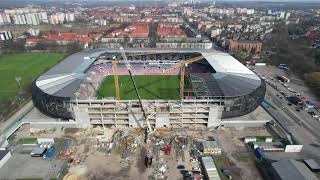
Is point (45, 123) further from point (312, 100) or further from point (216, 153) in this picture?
point (312, 100)

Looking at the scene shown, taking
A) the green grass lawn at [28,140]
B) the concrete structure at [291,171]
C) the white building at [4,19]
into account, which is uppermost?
the white building at [4,19]

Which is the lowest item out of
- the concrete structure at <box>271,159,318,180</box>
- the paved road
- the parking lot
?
the parking lot

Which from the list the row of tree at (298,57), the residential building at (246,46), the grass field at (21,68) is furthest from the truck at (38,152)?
the residential building at (246,46)

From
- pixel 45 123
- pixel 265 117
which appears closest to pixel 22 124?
pixel 45 123

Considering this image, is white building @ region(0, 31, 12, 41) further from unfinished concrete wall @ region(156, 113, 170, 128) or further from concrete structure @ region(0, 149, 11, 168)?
unfinished concrete wall @ region(156, 113, 170, 128)

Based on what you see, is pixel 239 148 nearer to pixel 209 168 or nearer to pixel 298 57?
pixel 209 168

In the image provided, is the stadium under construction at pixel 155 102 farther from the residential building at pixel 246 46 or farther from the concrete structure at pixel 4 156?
the residential building at pixel 246 46

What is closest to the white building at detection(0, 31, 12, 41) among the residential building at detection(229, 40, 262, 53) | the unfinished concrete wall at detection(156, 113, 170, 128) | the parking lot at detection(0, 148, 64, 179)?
the parking lot at detection(0, 148, 64, 179)
